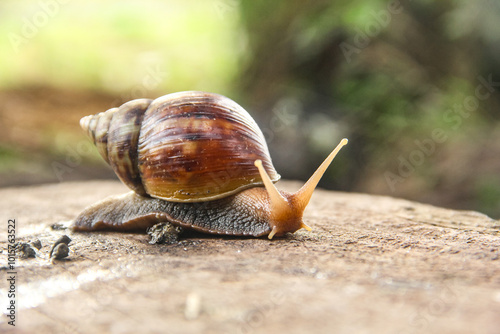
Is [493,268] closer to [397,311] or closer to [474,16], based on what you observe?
[397,311]

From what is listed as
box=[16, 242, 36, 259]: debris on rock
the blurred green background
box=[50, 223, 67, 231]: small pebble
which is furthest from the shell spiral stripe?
the blurred green background

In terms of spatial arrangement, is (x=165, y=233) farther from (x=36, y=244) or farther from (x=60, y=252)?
(x=36, y=244)

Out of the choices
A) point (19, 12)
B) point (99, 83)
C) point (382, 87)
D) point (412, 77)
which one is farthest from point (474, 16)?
point (19, 12)

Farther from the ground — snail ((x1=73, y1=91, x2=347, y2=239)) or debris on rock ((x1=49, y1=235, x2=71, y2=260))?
snail ((x1=73, y1=91, x2=347, y2=239))

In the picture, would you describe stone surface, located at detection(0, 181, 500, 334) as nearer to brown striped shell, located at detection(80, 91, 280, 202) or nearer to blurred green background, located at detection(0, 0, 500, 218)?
brown striped shell, located at detection(80, 91, 280, 202)

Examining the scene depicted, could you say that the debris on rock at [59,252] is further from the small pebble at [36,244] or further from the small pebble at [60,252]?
the small pebble at [36,244]

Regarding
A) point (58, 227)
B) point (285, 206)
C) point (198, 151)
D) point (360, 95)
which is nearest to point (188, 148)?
point (198, 151)
